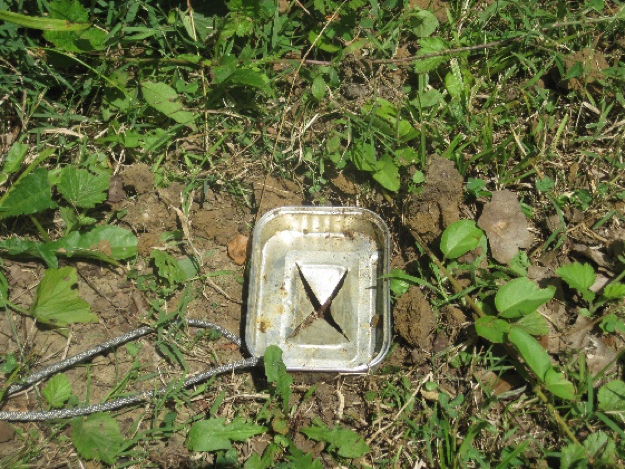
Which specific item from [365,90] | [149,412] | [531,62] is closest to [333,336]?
[149,412]

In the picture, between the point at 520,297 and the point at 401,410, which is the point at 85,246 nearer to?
the point at 401,410

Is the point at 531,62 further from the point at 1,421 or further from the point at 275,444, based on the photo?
the point at 1,421

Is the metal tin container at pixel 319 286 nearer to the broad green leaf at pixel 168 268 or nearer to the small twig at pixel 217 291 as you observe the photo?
the small twig at pixel 217 291

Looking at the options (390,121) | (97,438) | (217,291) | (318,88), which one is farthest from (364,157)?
(97,438)

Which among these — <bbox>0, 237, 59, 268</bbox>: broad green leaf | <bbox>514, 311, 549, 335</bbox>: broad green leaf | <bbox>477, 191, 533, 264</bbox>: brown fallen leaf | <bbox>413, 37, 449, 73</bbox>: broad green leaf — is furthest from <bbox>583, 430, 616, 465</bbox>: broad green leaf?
<bbox>0, 237, 59, 268</bbox>: broad green leaf

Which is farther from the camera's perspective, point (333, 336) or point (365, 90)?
point (365, 90)

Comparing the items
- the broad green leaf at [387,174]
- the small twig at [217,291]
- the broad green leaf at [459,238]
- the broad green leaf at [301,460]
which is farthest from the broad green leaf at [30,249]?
the broad green leaf at [459,238]

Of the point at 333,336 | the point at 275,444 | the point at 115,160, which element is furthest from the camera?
the point at 115,160

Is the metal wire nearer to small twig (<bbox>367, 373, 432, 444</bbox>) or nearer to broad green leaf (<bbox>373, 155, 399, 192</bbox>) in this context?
small twig (<bbox>367, 373, 432, 444</bbox>)
